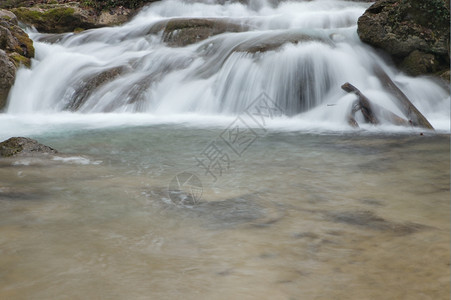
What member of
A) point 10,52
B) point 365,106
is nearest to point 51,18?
point 10,52

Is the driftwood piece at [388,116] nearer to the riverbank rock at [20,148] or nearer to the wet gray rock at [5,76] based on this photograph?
the riverbank rock at [20,148]

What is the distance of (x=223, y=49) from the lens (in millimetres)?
10562

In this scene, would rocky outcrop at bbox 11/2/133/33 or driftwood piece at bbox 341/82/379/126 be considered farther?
rocky outcrop at bbox 11/2/133/33

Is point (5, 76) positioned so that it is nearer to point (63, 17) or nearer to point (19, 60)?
point (19, 60)

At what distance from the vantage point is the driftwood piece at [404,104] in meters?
7.37

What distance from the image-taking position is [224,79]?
930 centimetres

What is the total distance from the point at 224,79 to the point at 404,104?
3.71m

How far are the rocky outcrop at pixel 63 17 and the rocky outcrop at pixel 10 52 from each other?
11.4ft

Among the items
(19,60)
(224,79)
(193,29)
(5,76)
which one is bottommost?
(224,79)

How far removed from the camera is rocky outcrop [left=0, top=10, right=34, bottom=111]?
982 centimetres

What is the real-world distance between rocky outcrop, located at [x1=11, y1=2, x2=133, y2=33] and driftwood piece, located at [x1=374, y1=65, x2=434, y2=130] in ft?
36.5

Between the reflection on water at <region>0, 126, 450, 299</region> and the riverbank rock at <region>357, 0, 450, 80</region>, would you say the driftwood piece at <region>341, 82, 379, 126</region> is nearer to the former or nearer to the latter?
the reflection on water at <region>0, 126, 450, 299</region>

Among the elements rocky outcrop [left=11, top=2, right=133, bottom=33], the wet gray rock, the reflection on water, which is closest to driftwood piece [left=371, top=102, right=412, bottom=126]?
the reflection on water

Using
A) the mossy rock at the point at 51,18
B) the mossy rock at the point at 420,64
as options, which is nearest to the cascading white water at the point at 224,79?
the mossy rock at the point at 420,64
